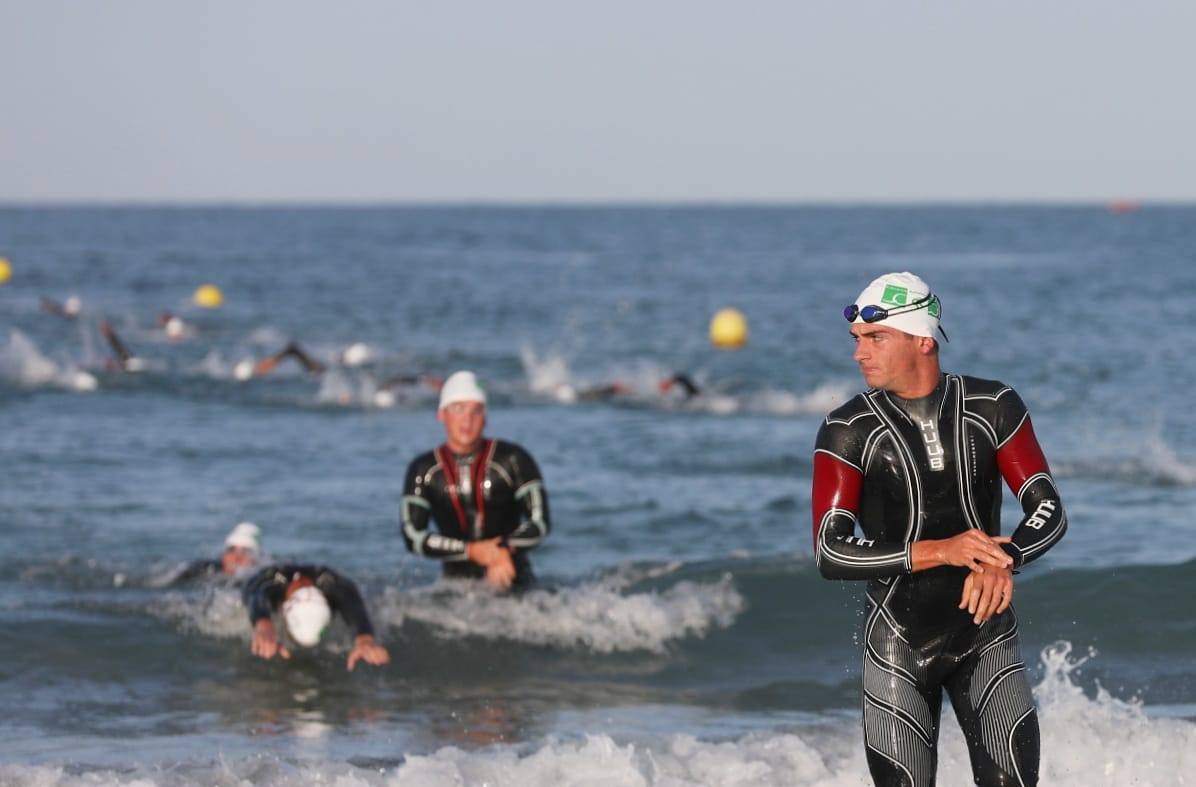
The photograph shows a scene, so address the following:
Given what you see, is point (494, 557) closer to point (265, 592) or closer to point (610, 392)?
point (265, 592)

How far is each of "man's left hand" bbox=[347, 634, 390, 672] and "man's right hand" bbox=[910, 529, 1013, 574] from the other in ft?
15.8

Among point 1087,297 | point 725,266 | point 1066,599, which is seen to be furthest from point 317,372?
point 725,266

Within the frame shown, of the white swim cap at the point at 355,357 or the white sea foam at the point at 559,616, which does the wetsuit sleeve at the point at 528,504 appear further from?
the white swim cap at the point at 355,357

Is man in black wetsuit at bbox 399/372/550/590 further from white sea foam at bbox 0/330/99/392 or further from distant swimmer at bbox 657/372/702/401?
A: white sea foam at bbox 0/330/99/392

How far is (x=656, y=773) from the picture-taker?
7.69 meters

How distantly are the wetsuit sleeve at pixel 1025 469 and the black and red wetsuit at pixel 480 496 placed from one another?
501cm

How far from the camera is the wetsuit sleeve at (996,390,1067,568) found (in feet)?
17.4

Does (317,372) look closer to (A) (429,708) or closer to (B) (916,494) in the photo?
(A) (429,708)

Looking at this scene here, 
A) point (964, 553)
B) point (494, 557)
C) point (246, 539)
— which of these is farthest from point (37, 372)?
point (964, 553)

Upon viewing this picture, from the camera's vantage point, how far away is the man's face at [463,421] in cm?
1016

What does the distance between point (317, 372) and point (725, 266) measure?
145ft

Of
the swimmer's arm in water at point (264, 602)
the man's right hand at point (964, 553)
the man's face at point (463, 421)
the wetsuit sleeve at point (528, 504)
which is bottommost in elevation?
the swimmer's arm in water at point (264, 602)

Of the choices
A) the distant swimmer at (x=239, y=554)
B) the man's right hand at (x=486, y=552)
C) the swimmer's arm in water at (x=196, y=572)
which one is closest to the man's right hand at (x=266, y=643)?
the man's right hand at (x=486, y=552)

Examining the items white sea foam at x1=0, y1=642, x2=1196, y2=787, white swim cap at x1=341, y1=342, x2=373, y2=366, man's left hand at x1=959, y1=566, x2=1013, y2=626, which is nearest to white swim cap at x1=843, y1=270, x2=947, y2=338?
man's left hand at x1=959, y1=566, x2=1013, y2=626
